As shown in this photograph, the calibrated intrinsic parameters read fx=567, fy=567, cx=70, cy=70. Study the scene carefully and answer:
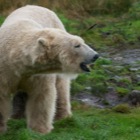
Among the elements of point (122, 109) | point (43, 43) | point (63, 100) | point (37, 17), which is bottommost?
point (122, 109)

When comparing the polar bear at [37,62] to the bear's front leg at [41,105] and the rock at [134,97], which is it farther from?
the rock at [134,97]

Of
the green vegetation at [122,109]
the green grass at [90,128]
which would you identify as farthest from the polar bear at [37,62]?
the green vegetation at [122,109]

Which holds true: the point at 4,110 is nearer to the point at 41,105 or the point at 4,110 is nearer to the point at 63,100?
the point at 41,105

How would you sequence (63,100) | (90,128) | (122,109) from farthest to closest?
(122,109) < (63,100) < (90,128)

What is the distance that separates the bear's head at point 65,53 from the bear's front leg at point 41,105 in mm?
553

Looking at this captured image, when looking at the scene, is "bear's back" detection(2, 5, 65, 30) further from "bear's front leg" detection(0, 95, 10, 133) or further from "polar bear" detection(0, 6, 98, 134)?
"bear's front leg" detection(0, 95, 10, 133)

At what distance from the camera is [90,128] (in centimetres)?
771

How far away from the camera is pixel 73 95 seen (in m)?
10.3

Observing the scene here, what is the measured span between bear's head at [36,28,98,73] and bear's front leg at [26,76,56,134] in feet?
1.81

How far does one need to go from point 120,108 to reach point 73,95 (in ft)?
5.09

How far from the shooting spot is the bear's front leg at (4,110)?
725 centimetres

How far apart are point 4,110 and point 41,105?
1.62 feet

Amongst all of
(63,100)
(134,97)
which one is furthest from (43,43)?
(134,97)

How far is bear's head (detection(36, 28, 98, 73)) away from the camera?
258 inches
